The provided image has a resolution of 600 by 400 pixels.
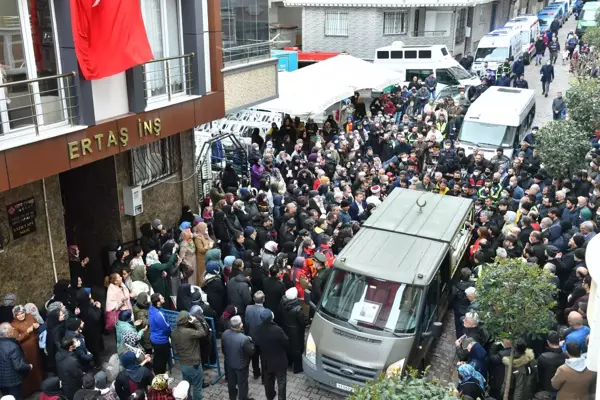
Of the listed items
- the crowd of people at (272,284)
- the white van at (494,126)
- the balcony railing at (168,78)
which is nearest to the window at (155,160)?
the crowd of people at (272,284)

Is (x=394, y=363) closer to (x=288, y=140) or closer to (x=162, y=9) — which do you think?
(x=162, y=9)

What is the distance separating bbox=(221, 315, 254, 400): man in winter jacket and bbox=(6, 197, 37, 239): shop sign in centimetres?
406

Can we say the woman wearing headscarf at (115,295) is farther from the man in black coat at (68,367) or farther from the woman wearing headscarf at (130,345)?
the man in black coat at (68,367)

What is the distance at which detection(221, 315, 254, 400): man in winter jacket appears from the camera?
859 centimetres

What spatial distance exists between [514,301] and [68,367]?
5638mm

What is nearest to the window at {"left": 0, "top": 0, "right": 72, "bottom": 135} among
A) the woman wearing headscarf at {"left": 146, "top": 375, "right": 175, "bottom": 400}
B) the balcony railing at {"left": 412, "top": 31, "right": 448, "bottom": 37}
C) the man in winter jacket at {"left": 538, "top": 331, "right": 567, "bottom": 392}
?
the woman wearing headscarf at {"left": 146, "top": 375, "right": 175, "bottom": 400}

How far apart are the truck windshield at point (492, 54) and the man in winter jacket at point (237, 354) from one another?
2660 centimetres

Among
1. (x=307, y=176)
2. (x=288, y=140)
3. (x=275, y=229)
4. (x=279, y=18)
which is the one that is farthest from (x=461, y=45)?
(x=275, y=229)

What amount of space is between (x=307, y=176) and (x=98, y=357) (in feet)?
24.3

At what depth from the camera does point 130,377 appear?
Result: 7844 mm

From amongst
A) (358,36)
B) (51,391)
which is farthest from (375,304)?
(358,36)

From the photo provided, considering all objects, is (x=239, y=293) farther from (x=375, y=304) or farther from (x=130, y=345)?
Result: (x=375, y=304)

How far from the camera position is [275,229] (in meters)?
13.7

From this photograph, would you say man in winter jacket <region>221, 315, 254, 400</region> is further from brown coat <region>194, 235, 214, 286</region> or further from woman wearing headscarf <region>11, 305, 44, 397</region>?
brown coat <region>194, 235, 214, 286</region>
